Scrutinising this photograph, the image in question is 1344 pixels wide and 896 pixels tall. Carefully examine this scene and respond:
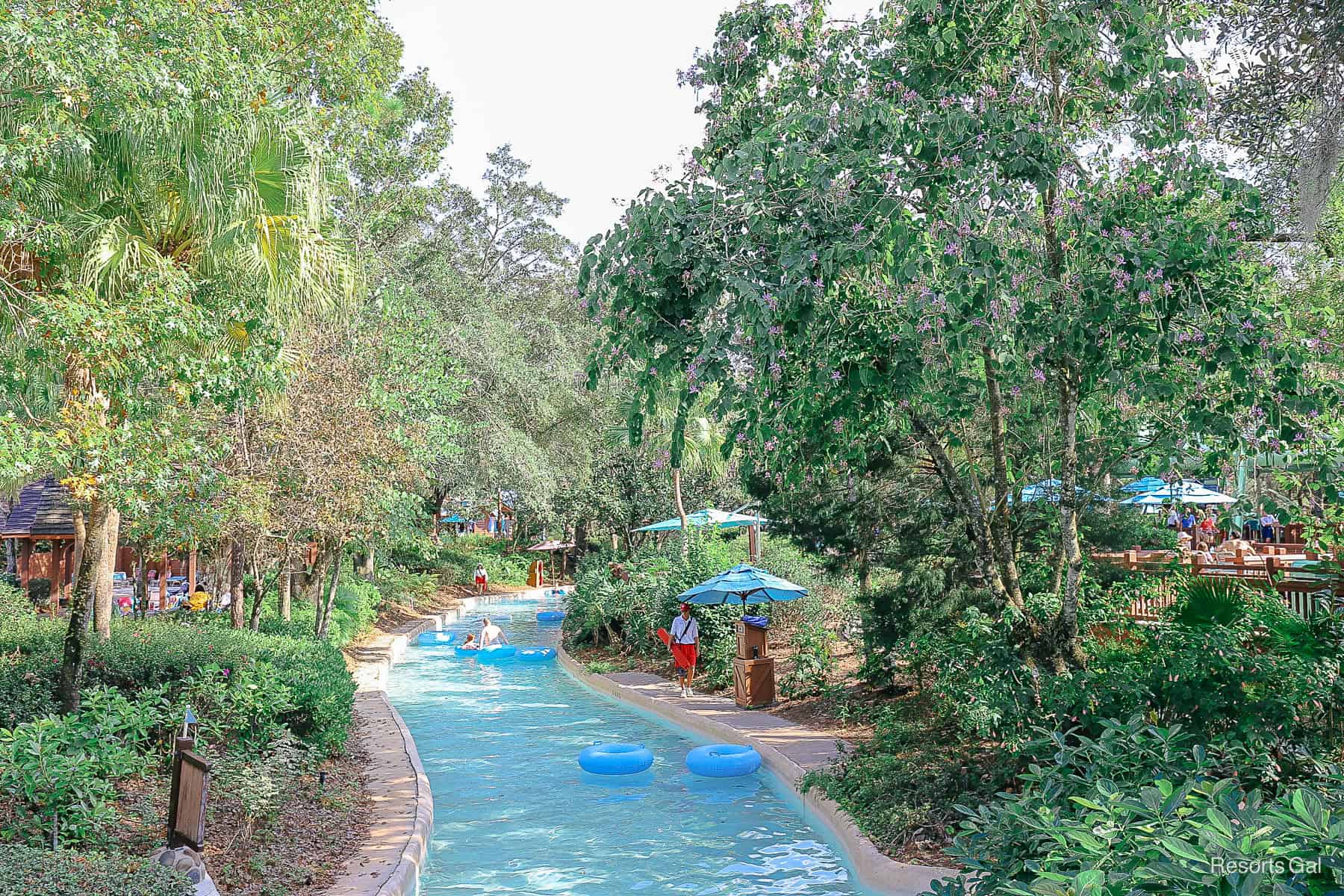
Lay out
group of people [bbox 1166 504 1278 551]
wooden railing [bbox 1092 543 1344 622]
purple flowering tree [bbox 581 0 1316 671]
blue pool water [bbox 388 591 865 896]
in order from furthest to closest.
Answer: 1. group of people [bbox 1166 504 1278 551]
2. wooden railing [bbox 1092 543 1344 622]
3. blue pool water [bbox 388 591 865 896]
4. purple flowering tree [bbox 581 0 1316 671]

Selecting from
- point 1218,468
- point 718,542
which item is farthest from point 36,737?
point 718,542

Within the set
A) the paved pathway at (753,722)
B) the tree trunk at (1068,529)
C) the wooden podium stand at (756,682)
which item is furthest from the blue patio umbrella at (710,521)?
the tree trunk at (1068,529)

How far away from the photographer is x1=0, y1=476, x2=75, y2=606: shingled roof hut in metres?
26.2

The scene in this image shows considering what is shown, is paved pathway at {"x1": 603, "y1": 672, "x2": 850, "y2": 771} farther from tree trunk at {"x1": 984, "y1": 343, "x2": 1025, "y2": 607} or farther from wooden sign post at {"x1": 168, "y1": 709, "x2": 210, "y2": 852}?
wooden sign post at {"x1": 168, "y1": 709, "x2": 210, "y2": 852}

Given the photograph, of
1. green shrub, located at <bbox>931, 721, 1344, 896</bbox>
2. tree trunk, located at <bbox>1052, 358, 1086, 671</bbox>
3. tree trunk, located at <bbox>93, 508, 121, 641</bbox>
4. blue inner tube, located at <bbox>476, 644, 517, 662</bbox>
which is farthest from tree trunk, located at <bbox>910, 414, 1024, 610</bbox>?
blue inner tube, located at <bbox>476, 644, 517, 662</bbox>

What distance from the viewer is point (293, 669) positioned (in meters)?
11.7

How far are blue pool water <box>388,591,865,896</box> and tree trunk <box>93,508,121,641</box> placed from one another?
439cm

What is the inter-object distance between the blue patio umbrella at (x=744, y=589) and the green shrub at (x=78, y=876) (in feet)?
35.5

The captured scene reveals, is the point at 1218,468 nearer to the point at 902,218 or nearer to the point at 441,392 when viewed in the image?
the point at 902,218

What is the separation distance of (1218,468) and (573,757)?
32.2ft

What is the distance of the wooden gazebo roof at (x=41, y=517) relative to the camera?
26125mm

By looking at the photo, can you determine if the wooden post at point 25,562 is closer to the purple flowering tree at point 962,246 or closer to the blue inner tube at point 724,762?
the blue inner tube at point 724,762

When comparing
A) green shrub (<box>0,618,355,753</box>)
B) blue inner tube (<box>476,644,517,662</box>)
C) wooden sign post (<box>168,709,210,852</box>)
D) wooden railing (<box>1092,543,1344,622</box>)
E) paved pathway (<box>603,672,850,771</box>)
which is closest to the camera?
wooden sign post (<box>168,709,210,852</box>)

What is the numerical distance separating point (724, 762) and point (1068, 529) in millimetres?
5945
